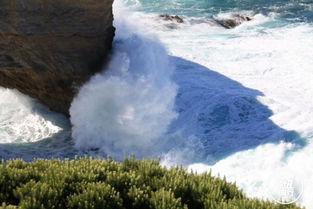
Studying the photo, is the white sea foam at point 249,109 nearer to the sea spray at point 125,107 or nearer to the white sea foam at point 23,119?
the sea spray at point 125,107

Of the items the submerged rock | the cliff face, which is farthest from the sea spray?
the submerged rock

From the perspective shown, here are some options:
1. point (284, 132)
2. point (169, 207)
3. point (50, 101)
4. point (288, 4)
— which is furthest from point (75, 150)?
point (288, 4)

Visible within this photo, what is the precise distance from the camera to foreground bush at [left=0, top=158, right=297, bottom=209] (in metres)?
5.43

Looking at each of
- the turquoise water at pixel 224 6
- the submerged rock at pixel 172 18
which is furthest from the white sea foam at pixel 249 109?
the turquoise water at pixel 224 6

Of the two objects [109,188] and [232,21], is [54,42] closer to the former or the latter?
[109,188]

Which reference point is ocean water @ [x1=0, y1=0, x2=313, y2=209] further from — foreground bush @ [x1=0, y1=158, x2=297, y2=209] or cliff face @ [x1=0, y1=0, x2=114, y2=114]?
foreground bush @ [x1=0, y1=158, x2=297, y2=209]

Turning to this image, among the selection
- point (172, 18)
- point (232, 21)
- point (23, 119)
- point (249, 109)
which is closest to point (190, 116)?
point (249, 109)

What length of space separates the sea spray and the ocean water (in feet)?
0.08

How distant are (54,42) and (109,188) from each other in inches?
291

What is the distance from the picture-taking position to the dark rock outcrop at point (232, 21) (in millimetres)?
25078

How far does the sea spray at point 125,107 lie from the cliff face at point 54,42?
19.0 inches

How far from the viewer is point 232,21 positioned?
25484 mm

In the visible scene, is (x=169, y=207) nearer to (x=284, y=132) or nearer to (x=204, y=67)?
(x=284, y=132)

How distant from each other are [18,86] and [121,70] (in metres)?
2.89
